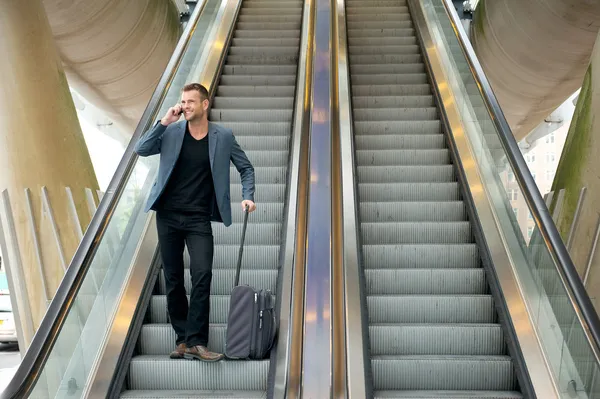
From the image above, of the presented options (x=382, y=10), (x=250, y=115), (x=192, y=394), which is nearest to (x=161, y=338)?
(x=192, y=394)

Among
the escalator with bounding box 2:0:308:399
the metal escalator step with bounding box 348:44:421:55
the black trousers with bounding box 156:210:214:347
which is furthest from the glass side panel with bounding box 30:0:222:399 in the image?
the metal escalator step with bounding box 348:44:421:55

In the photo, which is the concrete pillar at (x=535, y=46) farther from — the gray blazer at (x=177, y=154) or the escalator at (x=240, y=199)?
the gray blazer at (x=177, y=154)

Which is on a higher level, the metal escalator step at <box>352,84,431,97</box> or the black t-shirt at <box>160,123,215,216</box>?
the metal escalator step at <box>352,84,431,97</box>

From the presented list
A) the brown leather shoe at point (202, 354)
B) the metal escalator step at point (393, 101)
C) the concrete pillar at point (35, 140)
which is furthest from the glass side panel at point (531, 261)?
the concrete pillar at point (35, 140)

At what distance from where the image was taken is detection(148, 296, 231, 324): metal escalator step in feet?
16.0

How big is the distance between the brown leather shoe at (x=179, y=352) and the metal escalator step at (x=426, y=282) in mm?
1422

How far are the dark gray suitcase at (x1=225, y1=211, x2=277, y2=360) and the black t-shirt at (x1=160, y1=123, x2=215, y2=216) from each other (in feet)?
1.70

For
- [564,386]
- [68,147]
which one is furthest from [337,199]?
[68,147]

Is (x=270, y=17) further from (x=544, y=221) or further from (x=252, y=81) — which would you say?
(x=544, y=221)

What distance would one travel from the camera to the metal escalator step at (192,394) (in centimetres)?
406

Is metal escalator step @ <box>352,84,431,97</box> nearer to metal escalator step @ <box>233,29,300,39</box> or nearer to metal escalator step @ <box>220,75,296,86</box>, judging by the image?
metal escalator step @ <box>220,75,296,86</box>

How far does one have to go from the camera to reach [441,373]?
4.39 meters

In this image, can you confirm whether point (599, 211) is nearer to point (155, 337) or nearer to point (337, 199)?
point (337, 199)

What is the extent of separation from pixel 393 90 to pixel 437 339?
13.9 feet
